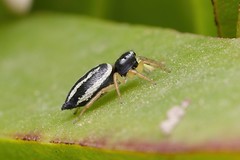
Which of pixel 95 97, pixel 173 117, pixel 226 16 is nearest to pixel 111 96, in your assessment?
pixel 95 97

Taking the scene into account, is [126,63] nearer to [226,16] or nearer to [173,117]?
[226,16]

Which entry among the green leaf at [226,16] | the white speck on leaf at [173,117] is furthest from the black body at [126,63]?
the white speck on leaf at [173,117]

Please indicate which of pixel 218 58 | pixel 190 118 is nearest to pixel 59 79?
pixel 218 58

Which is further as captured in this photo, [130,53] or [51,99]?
[51,99]

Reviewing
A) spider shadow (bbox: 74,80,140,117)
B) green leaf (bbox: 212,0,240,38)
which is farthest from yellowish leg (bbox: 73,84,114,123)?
green leaf (bbox: 212,0,240,38)

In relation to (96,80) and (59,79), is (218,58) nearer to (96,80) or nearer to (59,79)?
(96,80)

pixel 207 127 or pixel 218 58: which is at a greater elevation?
pixel 218 58
